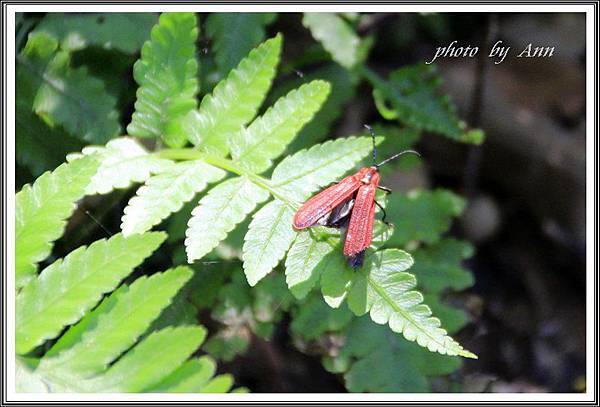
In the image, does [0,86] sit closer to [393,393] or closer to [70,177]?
[70,177]

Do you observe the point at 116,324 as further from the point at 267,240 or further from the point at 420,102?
the point at 420,102

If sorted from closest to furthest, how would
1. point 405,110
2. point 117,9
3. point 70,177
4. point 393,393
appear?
point 70,177 → point 393,393 → point 117,9 → point 405,110

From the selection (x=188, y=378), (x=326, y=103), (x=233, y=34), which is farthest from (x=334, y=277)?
(x=326, y=103)

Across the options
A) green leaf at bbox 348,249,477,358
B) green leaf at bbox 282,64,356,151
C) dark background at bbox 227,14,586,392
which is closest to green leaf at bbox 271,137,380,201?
green leaf at bbox 348,249,477,358

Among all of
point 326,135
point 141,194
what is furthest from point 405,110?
point 141,194

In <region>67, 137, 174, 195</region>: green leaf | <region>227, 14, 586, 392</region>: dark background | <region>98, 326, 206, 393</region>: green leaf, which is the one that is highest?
<region>67, 137, 174, 195</region>: green leaf

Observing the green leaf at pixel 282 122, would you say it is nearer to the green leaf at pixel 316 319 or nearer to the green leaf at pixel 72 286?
the green leaf at pixel 72 286

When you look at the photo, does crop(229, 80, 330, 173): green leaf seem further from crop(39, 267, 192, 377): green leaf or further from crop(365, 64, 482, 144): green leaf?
crop(365, 64, 482, 144): green leaf
